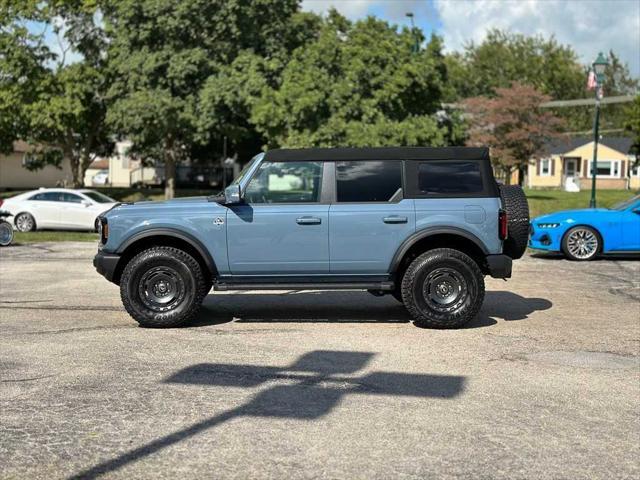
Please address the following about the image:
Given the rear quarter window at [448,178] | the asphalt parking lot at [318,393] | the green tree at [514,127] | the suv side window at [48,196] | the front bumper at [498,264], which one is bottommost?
the asphalt parking lot at [318,393]

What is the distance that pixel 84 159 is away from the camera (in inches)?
1555

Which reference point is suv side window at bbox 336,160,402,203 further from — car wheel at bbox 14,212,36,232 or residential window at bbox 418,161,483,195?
car wheel at bbox 14,212,36,232

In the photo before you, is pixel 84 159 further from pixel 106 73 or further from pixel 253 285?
pixel 253 285

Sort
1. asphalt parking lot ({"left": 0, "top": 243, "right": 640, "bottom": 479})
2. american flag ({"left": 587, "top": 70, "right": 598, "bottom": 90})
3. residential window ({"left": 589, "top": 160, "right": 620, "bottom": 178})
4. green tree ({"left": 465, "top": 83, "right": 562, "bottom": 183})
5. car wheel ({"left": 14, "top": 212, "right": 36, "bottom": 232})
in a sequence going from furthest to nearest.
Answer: residential window ({"left": 589, "top": 160, "right": 620, "bottom": 178}) → green tree ({"left": 465, "top": 83, "right": 562, "bottom": 183}) → american flag ({"left": 587, "top": 70, "right": 598, "bottom": 90}) → car wheel ({"left": 14, "top": 212, "right": 36, "bottom": 232}) → asphalt parking lot ({"left": 0, "top": 243, "right": 640, "bottom": 479})

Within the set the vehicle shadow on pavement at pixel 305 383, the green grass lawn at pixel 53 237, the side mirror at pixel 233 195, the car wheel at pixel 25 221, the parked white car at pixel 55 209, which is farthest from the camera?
the car wheel at pixel 25 221

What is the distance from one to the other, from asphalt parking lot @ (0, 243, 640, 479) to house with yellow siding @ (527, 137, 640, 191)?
53.4 m

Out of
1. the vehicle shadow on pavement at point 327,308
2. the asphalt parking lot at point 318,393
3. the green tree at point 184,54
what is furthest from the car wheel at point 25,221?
the vehicle shadow on pavement at point 327,308

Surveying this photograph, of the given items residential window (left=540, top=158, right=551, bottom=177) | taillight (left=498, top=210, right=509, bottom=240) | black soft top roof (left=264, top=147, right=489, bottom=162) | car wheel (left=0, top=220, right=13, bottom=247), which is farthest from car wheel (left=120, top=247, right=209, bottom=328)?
residential window (left=540, top=158, right=551, bottom=177)

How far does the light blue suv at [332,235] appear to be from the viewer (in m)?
8.45

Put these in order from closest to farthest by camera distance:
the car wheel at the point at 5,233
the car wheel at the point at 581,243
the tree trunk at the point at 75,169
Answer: the car wheel at the point at 581,243 → the car wheel at the point at 5,233 → the tree trunk at the point at 75,169

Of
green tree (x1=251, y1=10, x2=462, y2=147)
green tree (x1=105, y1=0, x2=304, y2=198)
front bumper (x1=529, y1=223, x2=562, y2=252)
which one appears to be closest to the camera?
front bumper (x1=529, y1=223, x2=562, y2=252)

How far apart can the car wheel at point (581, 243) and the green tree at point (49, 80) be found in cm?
2537

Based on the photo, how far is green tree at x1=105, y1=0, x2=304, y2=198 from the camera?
33562 mm

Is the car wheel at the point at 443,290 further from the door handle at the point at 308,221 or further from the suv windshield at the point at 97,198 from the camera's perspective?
the suv windshield at the point at 97,198
